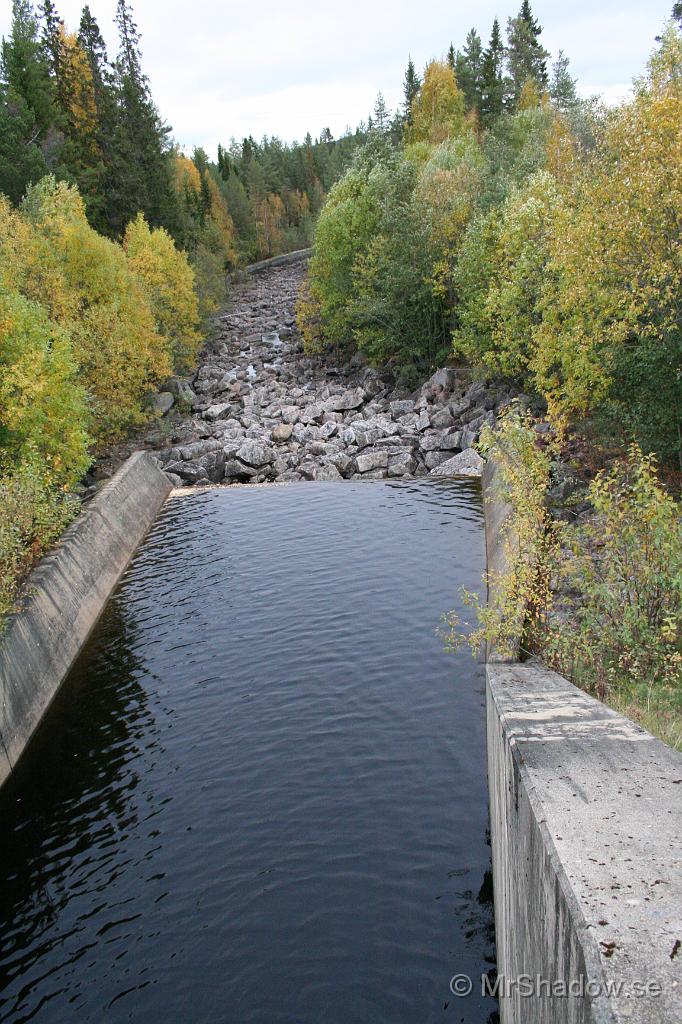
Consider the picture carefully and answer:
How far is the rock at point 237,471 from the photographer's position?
36344 mm

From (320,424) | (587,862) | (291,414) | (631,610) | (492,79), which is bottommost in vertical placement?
(631,610)

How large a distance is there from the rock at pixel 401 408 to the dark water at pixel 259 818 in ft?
69.7

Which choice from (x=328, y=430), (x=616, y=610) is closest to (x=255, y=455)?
(x=328, y=430)

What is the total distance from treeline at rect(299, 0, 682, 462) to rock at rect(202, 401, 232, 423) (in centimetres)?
1172

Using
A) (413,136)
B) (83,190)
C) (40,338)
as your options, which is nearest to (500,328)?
(40,338)

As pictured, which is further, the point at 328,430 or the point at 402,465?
the point at 328,430

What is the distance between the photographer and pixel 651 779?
22.2 feet

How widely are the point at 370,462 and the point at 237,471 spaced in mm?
6578

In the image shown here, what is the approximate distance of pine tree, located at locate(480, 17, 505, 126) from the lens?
299 ft

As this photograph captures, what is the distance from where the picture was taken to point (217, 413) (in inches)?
1866

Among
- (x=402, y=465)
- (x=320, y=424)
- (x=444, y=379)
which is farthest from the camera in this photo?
(x=444, y=379)

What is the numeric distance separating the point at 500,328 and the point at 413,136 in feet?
216

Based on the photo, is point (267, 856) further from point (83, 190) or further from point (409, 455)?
point (83, 190)

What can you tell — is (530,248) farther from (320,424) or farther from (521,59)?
(521,59)
